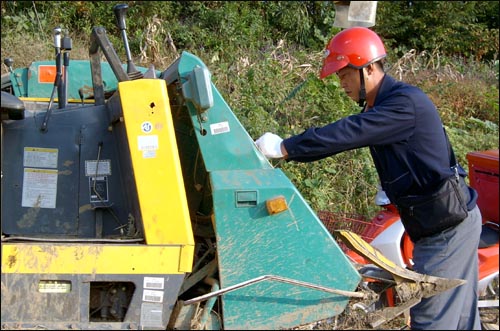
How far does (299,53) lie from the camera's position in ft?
31.0

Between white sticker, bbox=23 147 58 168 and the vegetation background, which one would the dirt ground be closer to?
white sticker, bbox=23 147 58 168

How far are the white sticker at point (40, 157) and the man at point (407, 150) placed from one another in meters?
0.99

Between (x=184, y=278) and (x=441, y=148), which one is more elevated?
(x=441, y=148)

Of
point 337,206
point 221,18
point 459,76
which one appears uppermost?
point 221,18

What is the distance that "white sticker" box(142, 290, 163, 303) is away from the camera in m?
2.84

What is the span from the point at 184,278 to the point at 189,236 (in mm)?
261

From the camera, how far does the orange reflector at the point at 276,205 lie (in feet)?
9.50

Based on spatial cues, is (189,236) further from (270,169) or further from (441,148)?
(441,148)

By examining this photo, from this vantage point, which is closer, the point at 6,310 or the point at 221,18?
the point at 6,310

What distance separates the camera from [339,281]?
3043 millimetres

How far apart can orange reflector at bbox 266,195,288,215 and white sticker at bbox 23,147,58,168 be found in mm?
1085

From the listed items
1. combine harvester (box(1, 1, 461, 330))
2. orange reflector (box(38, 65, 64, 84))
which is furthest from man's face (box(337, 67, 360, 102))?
orange reflector (box(38, 65, 64, 84))

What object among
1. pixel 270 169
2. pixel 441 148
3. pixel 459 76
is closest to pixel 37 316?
pixel 270 169

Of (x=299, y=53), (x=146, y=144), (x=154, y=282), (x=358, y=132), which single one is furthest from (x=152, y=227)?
(x=299, y=53)
